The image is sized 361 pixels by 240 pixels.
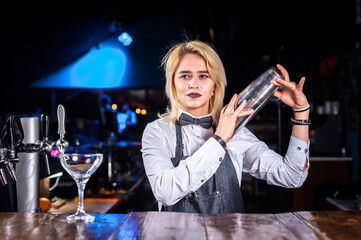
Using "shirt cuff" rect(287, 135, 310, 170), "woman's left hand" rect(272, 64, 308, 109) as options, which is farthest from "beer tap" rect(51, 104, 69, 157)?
"shirt cuff" rect(287, 135, 310, 170)

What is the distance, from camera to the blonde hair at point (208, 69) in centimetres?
163

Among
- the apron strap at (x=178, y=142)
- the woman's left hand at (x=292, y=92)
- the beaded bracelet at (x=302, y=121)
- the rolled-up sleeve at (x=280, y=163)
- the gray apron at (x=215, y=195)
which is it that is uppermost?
the woman's left hand at (x=292, y=92)

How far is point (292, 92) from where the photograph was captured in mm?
1480

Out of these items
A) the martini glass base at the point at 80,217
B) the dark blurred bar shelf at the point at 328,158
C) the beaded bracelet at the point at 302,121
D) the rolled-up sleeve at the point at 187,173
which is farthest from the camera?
the dark blurred bar shelf at the point at 328,158

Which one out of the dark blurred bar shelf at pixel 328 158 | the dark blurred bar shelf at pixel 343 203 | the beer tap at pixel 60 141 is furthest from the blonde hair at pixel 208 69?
the dark blurred bar shelf at pixel 328 158

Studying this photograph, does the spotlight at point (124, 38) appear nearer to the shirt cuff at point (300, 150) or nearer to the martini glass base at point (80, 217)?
the shirt cuff at point (300, 150)

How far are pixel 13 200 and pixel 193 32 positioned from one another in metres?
5.34

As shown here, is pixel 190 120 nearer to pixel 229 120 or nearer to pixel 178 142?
pixel 178 142

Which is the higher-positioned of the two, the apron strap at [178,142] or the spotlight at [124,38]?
the spotlight at [124,38]

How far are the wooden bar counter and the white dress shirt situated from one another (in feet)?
0.87

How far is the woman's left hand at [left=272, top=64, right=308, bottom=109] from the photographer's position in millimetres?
1422

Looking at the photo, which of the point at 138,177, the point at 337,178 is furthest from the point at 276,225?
the point at 337,178

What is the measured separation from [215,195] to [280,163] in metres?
0.34

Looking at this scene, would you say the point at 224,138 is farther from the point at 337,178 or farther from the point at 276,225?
the point at 337,178
